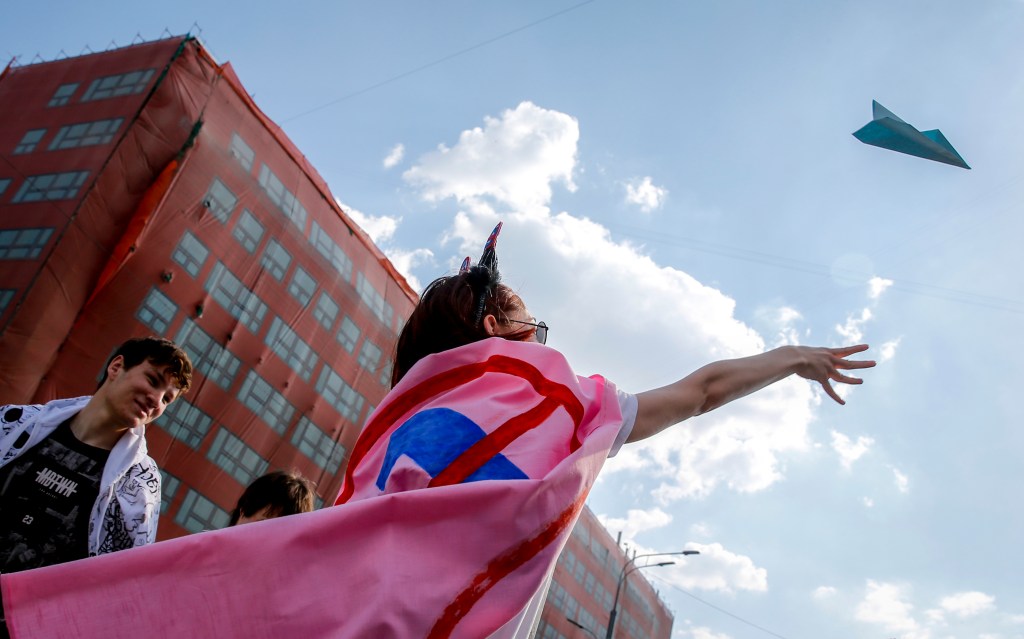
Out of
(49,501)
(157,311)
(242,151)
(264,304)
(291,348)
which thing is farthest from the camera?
(291,348)

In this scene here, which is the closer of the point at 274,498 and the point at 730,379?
the point at 730,379

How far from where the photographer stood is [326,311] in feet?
71.1

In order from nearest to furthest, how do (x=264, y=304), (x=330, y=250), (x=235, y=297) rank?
(x=235, y=297) < (x=264, y=304) < (x=330, y=250)

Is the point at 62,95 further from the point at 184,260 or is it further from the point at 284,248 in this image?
the point at 284,248

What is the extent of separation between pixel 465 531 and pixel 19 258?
17575mm

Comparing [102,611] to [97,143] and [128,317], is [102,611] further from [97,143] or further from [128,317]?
[97,143]

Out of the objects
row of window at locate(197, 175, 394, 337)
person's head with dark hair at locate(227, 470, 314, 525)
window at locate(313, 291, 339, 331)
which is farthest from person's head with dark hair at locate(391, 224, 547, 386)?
window at locate(313, 291, 339, 331)

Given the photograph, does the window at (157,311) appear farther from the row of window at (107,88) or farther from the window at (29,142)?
the window at (29,142)

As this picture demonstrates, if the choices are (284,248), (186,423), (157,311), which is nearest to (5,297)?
(157,311)

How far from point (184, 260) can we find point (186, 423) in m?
3.88

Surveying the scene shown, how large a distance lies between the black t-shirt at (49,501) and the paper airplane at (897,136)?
12.1ft

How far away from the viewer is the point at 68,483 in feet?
7.27

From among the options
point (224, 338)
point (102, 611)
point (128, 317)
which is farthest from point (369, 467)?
point (224, 338)

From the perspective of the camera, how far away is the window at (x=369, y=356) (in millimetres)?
23297
